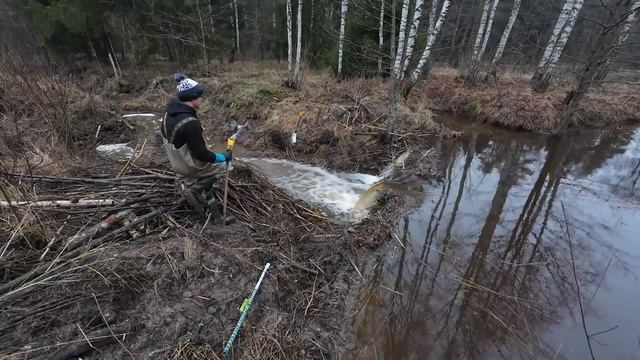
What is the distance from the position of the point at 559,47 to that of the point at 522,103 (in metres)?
2.26

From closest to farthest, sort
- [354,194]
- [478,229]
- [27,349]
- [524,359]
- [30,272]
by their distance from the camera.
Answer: [27,349] → [30,272] → [524,359] → [478,229] → [354,194]

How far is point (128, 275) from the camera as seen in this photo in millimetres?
3174

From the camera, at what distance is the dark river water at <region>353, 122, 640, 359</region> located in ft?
11.6

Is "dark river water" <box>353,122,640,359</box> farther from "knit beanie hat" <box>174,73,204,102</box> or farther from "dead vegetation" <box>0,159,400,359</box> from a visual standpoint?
"knit beanie hat" <box>174,73,204,102</box>

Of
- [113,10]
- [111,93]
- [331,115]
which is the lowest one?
[111,93]

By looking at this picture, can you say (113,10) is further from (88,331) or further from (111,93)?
(88,331)

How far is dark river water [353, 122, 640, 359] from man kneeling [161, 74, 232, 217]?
2.48 metres

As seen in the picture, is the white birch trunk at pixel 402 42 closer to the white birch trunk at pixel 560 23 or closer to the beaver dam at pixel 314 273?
the beaver dam at pixel 314 273

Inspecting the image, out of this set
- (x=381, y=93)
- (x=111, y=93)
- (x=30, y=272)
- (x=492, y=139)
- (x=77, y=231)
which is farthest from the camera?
(x=111, y=93)

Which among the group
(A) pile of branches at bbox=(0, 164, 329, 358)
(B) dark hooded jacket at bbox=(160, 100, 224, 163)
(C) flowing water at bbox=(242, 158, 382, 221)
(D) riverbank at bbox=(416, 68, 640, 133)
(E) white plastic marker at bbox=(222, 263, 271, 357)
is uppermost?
(B) dark hooded jacket at bbox=(160, 100, 224, 163)

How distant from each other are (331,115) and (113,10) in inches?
513

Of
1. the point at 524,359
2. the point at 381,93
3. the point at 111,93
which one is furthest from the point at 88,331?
the point at 111,93

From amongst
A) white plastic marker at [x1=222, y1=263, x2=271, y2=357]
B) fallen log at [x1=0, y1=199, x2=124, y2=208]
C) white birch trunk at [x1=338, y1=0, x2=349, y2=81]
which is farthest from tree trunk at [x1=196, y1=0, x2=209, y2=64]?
white plastic marker at [x1=222, y1=263, x2=271, y2=357]

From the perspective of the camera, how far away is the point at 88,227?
393 centimetres
